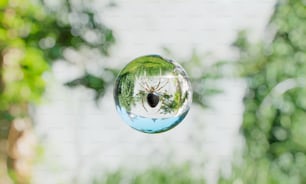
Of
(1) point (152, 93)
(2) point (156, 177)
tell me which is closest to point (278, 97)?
(2) point (156, 177)

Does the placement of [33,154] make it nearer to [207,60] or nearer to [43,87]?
[43,87]

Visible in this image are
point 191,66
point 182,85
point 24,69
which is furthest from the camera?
point 191,66

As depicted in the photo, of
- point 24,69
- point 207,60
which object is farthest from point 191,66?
point 24,69

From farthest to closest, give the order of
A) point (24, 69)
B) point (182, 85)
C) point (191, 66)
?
point (191, 66) < point (24, 69) < point (182, 85)

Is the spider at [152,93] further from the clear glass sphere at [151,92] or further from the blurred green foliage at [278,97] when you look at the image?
the blurred green foliage at [278,97]

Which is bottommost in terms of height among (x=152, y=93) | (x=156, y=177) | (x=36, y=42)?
(x=156, y=177)

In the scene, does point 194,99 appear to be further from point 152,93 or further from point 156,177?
point 152,93
